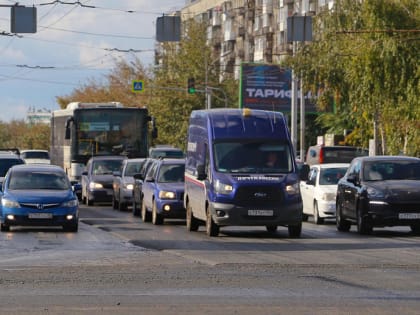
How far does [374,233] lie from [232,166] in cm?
408

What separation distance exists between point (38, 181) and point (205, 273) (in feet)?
42.3

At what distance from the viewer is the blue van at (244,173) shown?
86.3 ft

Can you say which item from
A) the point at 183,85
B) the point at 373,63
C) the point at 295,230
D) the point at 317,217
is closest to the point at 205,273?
the point at 295,230

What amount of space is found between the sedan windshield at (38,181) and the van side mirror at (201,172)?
3642 millimetres

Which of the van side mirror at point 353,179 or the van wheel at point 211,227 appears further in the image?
the van side mirror at point 353,179

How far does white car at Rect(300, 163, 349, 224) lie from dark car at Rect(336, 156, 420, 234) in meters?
3.54

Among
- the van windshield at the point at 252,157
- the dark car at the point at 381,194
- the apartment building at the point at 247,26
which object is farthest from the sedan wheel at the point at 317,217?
the apartment building at the point at 247,26

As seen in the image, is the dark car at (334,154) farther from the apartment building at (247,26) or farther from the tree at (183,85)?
the apartment building at (247,26)

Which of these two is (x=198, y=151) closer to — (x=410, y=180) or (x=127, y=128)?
(x=410, y=180)

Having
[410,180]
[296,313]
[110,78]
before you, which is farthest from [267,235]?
[110,78]

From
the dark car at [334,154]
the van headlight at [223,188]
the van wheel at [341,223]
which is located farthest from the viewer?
the dark car at [334,154]

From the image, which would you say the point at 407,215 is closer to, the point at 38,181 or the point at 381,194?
the point at 381,194

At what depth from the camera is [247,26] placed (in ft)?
377

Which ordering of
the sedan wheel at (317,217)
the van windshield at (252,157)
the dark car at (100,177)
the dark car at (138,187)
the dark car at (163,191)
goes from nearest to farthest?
the van windshield at (252,157), the dark car at (163,191), the sedan wheel at (317,217), the dark car at (138,187), the dark car at (100,177)
